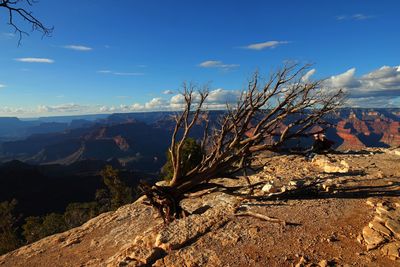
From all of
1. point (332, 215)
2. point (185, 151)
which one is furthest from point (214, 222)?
point (185, 151)


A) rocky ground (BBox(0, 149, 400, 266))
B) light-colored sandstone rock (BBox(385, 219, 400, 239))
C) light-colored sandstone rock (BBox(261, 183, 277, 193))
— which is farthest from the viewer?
light-colored sandstone rock (BBox(261, 183, 277, 193))

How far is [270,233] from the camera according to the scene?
11.2 metres

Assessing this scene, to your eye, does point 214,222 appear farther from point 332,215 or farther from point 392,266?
point 392,266

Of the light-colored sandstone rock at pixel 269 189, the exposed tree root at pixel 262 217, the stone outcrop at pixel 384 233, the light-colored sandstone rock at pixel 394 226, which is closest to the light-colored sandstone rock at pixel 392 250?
the stone outcrop at pixel 384 233

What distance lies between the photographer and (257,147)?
1554 cm

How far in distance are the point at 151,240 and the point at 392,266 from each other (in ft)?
25.3

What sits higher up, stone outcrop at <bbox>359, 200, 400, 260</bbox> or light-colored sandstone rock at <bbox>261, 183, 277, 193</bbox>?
stone outcrop at <bbox>359, 200, 400, 260</bbox>

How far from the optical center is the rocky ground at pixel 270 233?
9.77 m

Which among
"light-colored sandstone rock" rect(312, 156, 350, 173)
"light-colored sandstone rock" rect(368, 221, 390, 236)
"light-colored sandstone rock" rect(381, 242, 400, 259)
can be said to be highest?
"light-colored sandstone rock" rect(368, 221, 390, 236)

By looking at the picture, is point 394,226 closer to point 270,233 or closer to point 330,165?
point 270,233

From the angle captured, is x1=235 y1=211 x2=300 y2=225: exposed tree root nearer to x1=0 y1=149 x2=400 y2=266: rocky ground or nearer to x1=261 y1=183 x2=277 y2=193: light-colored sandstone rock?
x1=0 y1=149 x2=400 y2=266: rocky ground

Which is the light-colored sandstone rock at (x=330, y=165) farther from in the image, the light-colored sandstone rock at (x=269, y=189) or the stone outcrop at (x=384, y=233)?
the stone outcrop at (x=384, y=233)

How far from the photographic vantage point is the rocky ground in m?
9.77

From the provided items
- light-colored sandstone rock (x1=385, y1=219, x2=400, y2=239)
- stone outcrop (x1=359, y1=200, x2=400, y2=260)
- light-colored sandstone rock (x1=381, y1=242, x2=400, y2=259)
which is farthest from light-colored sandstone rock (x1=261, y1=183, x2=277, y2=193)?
light-colored sandstone rock (x1=381, y1=242, x2=400, y2=259)
